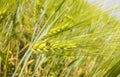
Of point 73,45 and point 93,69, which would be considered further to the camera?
point 93,69

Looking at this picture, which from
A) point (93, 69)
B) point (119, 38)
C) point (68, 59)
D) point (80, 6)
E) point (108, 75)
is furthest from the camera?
point (80, 6)

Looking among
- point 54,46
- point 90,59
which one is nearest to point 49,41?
point 54,46

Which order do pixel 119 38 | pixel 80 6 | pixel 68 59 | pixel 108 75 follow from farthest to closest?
pixel 80 6 < pixel 68 59 < pixel 119 38 < pixel 108 75

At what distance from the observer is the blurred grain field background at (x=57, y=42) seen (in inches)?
26.2

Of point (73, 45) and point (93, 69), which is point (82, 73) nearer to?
point (93, 69)

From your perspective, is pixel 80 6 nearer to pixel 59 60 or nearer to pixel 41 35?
pixel 59 60

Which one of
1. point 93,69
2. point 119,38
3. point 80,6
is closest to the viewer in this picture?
point 119,38

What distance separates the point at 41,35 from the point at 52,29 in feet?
0.20

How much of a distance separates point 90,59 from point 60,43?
54 centimetres

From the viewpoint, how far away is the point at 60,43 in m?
0.67

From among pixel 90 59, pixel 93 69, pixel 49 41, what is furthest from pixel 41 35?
pixel 90 59

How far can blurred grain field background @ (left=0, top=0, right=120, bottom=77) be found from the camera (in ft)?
2.19

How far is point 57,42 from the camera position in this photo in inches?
26.6

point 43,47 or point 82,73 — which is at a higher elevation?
point 43,47
